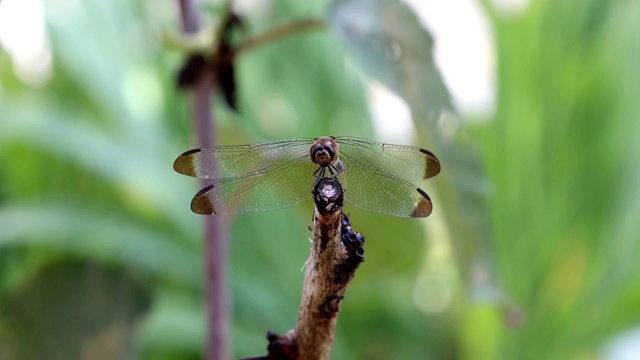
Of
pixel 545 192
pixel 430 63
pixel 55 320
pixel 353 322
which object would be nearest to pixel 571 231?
pixel 545 192

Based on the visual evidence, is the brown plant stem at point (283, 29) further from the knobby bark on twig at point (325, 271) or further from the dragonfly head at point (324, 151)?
the knobby bark on twig at point (325, 271)

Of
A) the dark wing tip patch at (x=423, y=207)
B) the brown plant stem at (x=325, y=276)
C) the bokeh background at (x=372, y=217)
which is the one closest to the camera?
the brown plant stem at (x=325, y=276)

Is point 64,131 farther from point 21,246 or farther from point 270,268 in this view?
point 270,268

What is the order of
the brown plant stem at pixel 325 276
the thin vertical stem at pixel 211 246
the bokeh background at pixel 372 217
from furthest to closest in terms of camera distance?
the bokeh background at pixel 372 217 → the thin vertical stem at pixel 211 246 → the brown plant stem at pixel 325 276

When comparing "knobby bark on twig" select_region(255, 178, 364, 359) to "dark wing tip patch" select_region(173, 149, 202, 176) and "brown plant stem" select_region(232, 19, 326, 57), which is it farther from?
"brown plant stem" select_region(232, 19, 326, 57)

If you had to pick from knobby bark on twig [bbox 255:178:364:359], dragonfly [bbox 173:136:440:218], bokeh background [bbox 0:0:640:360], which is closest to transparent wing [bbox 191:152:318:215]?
dragonfly [bbox 173:136:440:218]

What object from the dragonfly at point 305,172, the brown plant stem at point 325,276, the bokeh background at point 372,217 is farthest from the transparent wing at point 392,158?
the bokeh background at point 372,217
